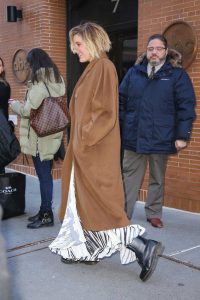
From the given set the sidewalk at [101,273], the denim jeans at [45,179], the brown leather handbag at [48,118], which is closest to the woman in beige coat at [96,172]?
the sidewalk at [101,273]

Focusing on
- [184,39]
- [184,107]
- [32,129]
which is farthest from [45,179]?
[184,39]

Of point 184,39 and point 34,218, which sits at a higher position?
point 184,39

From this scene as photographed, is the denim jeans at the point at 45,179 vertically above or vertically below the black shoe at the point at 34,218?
above

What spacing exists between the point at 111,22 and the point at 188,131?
307cm

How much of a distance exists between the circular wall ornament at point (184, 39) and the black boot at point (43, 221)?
89.8 inches

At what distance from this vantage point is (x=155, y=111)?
4609 mm

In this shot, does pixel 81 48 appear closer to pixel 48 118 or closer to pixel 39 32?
pixel 48 118

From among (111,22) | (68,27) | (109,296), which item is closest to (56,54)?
(68,27)

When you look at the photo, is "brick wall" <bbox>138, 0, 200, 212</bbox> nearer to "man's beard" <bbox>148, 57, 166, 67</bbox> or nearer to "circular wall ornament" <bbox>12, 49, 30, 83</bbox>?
"man's beard" <bbox>148, 57, 166, 67</bbox>

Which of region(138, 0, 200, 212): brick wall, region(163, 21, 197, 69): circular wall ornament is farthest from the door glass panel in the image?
region(163, 21, 197, 69): circular wall ornament

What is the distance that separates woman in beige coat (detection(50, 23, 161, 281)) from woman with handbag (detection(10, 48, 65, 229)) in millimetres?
1022

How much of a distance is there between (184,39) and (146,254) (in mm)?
2804

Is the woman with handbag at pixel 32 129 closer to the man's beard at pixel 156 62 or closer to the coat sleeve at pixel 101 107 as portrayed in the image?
the man's beard at pixel 156 62

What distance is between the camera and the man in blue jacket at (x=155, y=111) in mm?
4527
